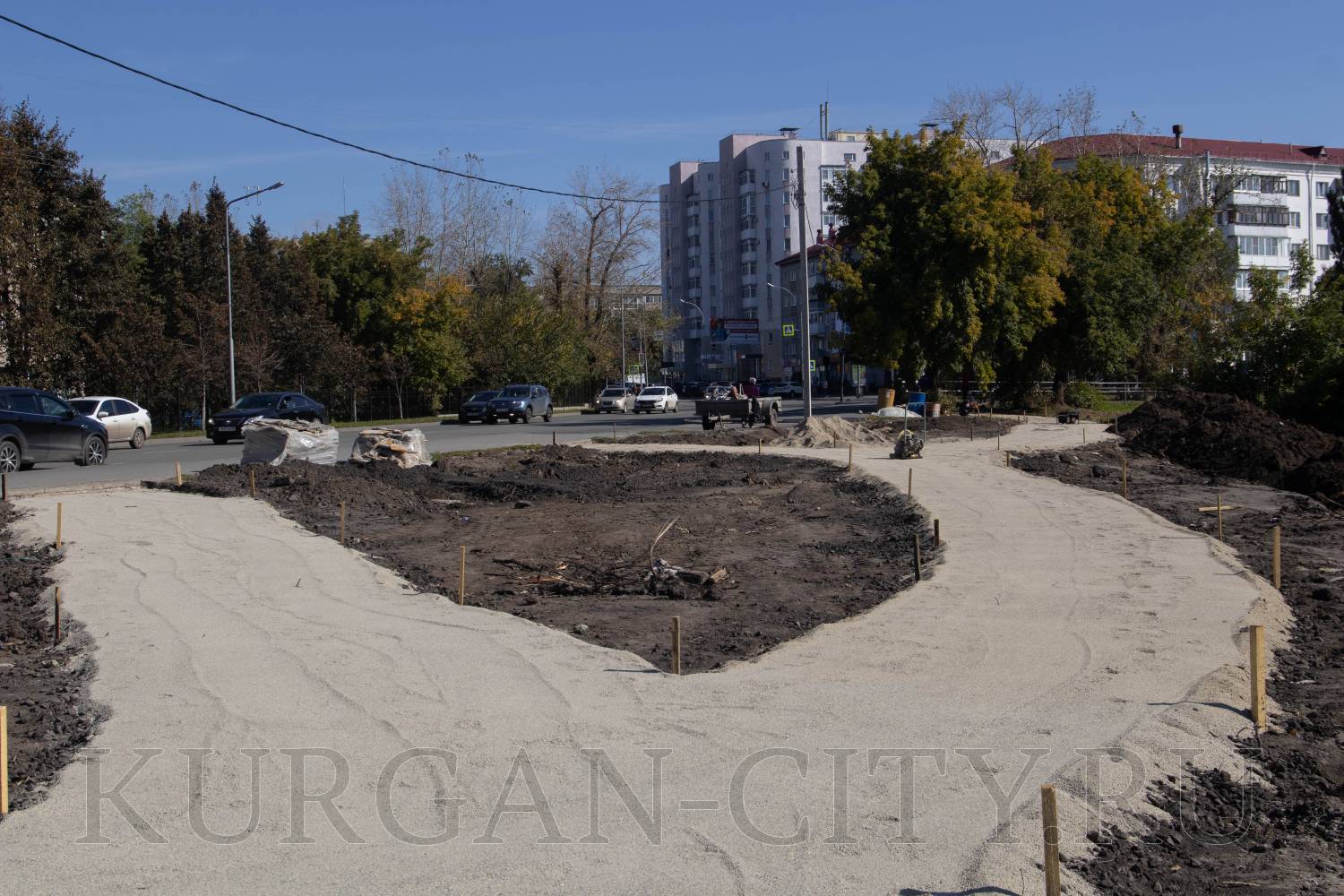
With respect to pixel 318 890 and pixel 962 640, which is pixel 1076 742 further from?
pixel 318 890

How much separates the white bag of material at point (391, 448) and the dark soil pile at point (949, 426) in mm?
14703

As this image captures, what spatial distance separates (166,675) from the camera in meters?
8.54

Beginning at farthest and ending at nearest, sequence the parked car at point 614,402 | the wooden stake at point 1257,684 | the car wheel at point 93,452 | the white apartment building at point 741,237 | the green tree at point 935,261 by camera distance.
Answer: the white apartment building at point 741,237, the parked car at point 614,402, the green tree at point 935,261, the car wheel at point 93,452, the wooden stake at point 1257,684

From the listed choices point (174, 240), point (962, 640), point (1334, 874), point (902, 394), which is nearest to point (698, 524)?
point (962, 640)

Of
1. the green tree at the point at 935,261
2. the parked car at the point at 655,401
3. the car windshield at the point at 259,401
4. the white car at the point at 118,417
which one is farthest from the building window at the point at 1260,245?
the white car at the point at 118,417

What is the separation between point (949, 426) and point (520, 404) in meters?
20.8

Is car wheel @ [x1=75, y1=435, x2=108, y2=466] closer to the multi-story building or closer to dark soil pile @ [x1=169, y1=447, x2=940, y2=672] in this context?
dark soil pile @ [x1=169, y1=447, x2=940, y2=672]

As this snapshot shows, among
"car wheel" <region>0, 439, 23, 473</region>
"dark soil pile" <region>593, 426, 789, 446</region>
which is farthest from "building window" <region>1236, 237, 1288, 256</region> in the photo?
"car wheel" <region>0, 439, 23, 473</region>

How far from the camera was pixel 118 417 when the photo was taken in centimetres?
3506

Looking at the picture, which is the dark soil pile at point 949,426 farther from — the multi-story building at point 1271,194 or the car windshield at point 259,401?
the multi-story building at point 1271,194

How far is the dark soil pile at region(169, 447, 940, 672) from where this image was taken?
433 inches

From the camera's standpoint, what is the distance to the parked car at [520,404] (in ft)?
165

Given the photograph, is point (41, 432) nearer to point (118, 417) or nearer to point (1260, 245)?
point (118, 417)

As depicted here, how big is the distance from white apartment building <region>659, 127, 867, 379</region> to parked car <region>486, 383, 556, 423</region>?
5252 cm
